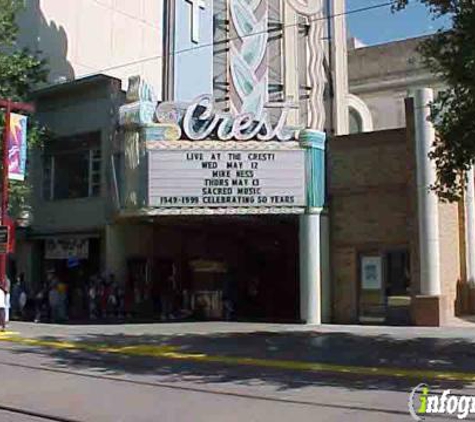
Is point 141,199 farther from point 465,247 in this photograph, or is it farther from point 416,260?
point 465,247

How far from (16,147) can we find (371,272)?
12.5 metres

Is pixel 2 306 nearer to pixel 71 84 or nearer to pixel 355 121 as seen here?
pixel 71 84

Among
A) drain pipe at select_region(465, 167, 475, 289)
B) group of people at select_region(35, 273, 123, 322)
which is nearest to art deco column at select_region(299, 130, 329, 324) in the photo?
drain pipe at select_region(465, 167, 475, 289)

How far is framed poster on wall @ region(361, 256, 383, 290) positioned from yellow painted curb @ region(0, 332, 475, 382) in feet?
32.0

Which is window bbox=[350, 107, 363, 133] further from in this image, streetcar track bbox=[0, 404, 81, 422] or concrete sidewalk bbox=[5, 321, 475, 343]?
streetcar track bbox=[0, 404, 81, 422]

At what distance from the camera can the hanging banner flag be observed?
2563cm

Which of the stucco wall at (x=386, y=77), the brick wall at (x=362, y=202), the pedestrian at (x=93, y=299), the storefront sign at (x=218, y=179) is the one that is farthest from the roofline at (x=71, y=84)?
the stucco wall at (x=386, y=77)

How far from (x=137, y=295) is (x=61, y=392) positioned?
17.8 m

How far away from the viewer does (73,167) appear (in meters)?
32.3

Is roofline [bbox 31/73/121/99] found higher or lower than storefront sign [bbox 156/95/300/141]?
higher

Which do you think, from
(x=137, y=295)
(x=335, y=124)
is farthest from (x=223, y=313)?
(x=335, y=124)

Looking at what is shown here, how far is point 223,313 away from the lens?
97.5ft

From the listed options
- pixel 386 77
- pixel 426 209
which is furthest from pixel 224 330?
pixel 386 77

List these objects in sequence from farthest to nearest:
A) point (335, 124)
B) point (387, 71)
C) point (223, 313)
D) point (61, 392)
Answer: point (387, 71) → point (335, 124) → point (223, 313) → point (61, 392)
